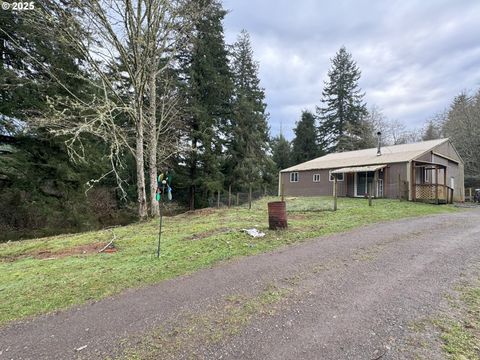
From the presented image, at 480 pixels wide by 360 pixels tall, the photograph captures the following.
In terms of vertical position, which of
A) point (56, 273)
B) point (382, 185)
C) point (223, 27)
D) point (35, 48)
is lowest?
point (56, 273)

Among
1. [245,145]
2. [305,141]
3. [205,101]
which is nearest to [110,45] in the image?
[205,101]

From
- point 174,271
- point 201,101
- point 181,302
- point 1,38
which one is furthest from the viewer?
point 201,101

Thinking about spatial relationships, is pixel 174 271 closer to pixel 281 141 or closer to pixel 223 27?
pixel 223 27

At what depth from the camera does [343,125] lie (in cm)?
3450

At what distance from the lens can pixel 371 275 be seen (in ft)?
13.9

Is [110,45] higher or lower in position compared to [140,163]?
higher

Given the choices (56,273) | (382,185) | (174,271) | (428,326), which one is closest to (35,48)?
(56,273)

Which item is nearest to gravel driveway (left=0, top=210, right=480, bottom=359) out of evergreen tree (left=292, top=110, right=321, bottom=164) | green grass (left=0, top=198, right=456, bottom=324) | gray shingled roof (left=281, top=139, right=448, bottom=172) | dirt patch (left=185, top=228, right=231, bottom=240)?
green grass (left=0, top=198, right=456, bottom=324)

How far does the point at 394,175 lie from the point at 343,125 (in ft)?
62.7

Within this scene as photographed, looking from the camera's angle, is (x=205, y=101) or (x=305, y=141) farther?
(x=305, y=141)

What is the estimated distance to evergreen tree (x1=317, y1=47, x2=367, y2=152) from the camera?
110ft

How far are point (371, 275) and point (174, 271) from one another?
127 inches

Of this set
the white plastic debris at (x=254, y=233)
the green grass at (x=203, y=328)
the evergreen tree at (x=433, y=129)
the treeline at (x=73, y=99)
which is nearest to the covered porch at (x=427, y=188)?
the white plastic debris at (x=254, y=233)

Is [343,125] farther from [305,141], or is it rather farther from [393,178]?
[393,178]
